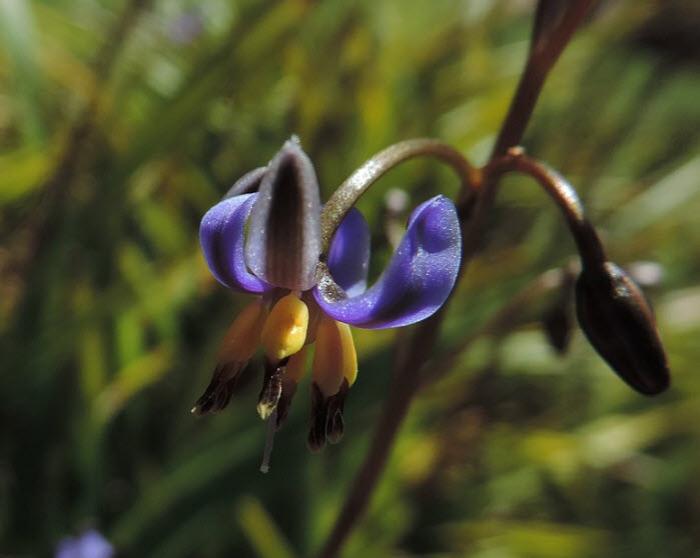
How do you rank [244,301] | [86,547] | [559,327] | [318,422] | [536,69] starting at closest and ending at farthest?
[318,422], [536,69], [559,327], [86,547], [244,301]

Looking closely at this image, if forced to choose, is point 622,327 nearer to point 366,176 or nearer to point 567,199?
point 567,199

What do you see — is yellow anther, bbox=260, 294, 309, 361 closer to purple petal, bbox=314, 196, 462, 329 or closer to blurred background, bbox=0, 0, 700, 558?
purple petal, bbox=314, 196, 462, 329

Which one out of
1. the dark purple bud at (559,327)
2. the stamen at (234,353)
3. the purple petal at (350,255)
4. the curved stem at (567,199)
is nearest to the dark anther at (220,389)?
the stamen at (234,353)

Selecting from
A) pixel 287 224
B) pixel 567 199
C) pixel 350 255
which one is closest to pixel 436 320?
pixel 350 255

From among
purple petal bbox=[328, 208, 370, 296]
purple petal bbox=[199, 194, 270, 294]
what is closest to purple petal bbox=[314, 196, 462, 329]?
purple petal bbox=[199, 194, 270, 294]

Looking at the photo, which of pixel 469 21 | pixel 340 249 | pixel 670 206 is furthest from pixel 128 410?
pixel 469 21

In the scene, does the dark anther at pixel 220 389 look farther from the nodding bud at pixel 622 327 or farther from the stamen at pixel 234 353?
the nodding bud at pixel 622 327
